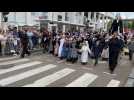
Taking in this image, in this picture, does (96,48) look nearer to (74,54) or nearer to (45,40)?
(74,54)

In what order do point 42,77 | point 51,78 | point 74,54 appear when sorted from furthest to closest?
point 74,54 < point 42,77 < point 51,78

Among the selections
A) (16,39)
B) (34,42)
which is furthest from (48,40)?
(16,39)

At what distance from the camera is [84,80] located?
8617 millimetres

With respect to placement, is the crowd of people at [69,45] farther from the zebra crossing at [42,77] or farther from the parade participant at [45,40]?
the zebra crossing at [42,77]

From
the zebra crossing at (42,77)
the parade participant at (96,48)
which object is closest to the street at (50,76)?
the zebra crossing at (42,77)

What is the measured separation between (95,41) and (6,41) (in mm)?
4277

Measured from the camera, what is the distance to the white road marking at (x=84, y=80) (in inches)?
310

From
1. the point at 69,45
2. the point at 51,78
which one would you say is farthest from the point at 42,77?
the point at 69,45

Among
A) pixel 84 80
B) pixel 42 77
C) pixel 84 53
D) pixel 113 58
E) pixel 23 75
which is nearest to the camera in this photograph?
pixel 84 80

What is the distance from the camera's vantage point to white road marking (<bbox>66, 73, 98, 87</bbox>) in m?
7.87

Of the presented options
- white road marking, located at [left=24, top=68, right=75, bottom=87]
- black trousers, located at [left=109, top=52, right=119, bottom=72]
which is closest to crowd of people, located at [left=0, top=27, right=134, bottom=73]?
black trousers, located at [left=109, top=52, right=119, bottom=72]
